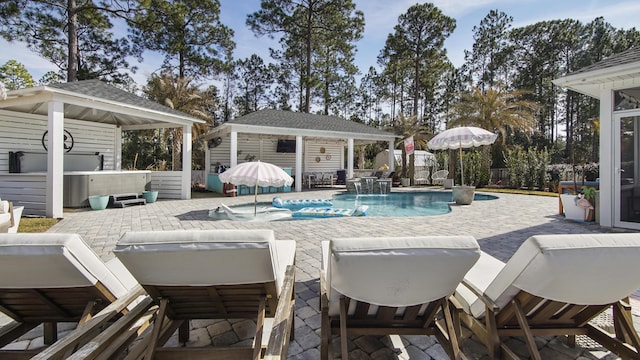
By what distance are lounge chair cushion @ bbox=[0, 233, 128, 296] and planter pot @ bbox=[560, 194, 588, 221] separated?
8.98 metres

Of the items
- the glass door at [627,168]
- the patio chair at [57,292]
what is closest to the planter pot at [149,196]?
the patio chair at [57,292]

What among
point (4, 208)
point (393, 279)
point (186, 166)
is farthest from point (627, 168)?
point (186, 166)

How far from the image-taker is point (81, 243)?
5.99ft

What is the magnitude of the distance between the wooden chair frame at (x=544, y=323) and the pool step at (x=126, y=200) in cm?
1012

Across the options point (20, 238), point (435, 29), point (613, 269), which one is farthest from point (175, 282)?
point (435, 29)

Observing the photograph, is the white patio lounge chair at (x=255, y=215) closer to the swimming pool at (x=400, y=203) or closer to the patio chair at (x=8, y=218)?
the swimming pool at (x=400, y=203)

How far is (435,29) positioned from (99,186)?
24919mm

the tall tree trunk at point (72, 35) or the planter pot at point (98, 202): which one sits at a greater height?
the tall tree trunk at point (72, 35)

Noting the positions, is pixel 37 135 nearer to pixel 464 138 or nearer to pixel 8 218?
pixel 8 218

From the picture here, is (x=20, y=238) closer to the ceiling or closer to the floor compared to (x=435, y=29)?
closer to the floor

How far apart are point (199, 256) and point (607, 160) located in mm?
8227

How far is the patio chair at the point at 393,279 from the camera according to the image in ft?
5.21

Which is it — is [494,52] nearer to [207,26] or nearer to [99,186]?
[207,26]

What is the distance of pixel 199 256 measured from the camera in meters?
1.63
